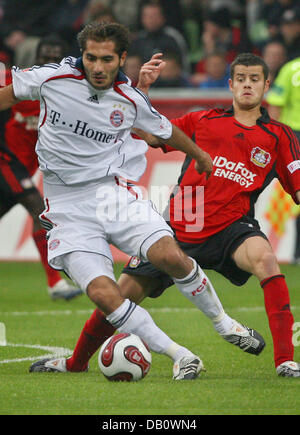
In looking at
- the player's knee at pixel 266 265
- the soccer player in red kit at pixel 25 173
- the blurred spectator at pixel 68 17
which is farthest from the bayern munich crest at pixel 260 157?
the blurred spectator at pixel 68 17

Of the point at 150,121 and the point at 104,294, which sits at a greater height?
the point at 150,121

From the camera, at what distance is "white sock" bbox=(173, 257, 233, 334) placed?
5.78 metres

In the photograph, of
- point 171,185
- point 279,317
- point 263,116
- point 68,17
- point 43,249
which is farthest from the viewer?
point 68,17

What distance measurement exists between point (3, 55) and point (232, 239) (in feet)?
33.8

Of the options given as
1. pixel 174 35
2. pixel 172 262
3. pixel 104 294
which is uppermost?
pixel 174 35

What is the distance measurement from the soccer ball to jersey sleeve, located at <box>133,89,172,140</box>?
49.5 inches

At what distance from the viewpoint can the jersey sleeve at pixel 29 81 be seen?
5.66 metres

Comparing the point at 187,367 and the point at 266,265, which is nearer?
the point at 187,367

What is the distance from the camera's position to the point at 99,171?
229 inches

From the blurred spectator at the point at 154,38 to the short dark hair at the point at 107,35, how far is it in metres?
8.67

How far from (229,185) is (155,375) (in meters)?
1.39

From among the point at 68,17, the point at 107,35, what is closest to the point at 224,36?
the point at 68,17

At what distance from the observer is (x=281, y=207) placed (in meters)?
12.2

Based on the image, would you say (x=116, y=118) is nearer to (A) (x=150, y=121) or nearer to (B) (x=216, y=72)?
(A) (x=150, y=121)
